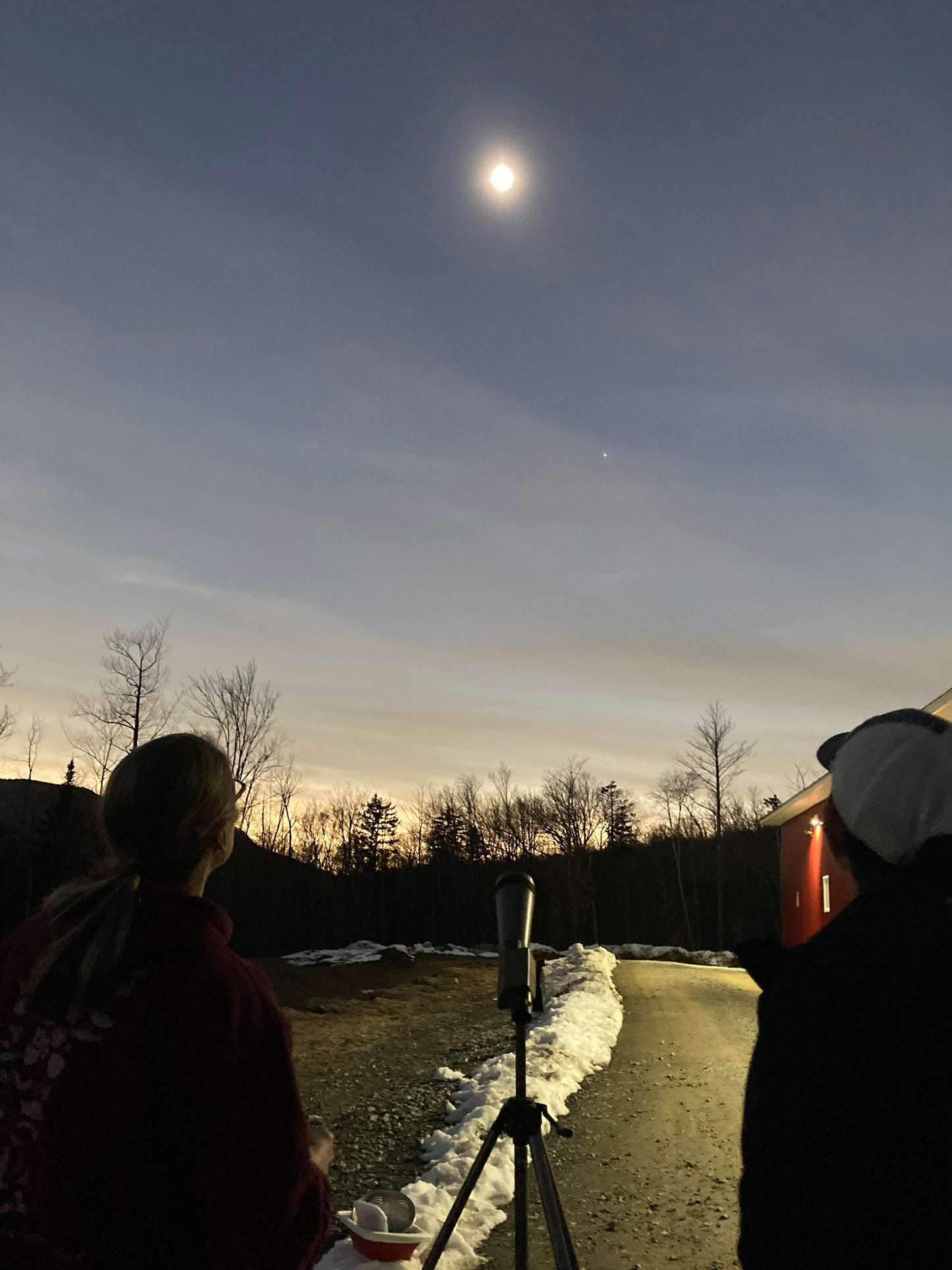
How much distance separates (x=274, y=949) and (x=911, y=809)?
160 feet

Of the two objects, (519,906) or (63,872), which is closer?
(519,906)

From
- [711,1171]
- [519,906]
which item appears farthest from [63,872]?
[519,906]

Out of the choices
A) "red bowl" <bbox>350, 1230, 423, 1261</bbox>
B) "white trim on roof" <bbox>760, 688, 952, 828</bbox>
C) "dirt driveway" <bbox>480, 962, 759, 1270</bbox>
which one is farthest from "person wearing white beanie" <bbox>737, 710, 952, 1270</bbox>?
"white trim on roof" <bbox>760, 688, 952, 828</bbox>

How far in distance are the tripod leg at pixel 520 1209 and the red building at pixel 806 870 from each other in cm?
1389

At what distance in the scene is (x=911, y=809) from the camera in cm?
186

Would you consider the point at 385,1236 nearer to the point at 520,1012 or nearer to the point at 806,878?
the point at 520,1012

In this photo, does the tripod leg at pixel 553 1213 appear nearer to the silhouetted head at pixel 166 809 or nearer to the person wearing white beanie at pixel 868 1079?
the person wearing white beanie at pixel 868 1079

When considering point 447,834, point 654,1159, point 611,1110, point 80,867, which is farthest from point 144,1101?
point 447,834

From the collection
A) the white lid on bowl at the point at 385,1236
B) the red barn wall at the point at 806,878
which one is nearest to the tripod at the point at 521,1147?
the white lid on bowl at the point at 385,1236

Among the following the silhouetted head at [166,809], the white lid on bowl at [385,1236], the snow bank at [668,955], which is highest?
the silhouetted head at [166,809]

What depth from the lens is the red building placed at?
60.2ft

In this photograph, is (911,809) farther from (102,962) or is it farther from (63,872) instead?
(63,872)

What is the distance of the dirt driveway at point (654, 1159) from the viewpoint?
16.5 ft

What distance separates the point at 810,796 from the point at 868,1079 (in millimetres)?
20424
